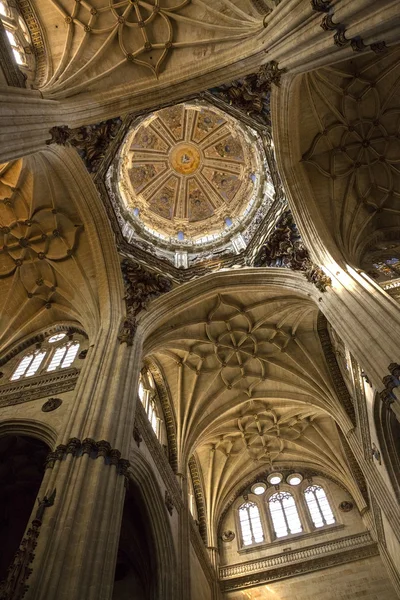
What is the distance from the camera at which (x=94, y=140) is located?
13477 millimetres

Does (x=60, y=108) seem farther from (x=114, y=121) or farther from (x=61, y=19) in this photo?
(x=61, y=19)

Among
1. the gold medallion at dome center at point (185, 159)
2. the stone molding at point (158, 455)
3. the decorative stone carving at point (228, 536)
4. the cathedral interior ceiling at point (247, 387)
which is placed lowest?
the stone molding at point (158, 455)

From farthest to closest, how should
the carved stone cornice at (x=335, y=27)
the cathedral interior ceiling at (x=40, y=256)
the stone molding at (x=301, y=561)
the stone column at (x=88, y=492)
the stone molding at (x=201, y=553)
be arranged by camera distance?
the stone molding at (x=301, y=561) → the stone molding at (x=201, y=553) → the cathedral interior ceiling at (x=40, y=256) → the carved stone cornice at (x=335, y=27) → the stone column at (x=88, y=492)

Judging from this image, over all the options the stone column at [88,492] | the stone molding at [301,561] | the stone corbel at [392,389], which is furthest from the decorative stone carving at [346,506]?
the stone column at [88,492]

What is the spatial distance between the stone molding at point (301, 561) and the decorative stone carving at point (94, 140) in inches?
582

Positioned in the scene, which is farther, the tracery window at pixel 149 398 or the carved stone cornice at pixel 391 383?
the tracery window at pixel 149 398

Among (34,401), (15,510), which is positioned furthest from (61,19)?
(15,510)

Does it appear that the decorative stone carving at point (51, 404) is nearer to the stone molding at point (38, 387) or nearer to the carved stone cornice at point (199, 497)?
the stone molding at point (38, 387)

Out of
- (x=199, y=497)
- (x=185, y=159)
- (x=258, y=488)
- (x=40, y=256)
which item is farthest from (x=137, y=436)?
(x=185, y=159)

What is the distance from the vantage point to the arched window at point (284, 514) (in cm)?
1751

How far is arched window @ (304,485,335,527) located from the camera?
17438 millimetres

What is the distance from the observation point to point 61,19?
44.5 ft

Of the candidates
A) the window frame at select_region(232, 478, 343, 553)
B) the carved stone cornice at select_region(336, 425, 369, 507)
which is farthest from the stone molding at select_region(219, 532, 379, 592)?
the carved stone cornice at select_region(336, 425, 369, 507)

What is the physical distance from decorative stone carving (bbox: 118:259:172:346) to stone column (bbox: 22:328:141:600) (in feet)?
11.0
